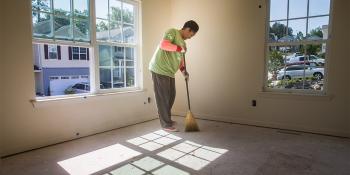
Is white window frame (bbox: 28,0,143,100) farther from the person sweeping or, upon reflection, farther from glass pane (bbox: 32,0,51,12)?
the person sweeping

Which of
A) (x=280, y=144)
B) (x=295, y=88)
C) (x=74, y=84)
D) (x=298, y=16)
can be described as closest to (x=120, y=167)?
(x=74, y=84)

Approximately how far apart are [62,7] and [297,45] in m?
3.18

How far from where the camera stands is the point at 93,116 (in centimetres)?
330

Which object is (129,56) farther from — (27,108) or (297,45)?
(297,45)

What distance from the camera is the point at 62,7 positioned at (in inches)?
115

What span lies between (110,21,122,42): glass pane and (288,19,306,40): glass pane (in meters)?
2.49

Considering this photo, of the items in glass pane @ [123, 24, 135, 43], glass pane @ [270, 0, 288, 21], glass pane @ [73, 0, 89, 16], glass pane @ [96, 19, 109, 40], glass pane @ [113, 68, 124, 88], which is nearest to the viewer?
glass pane @ [73, 0, 89, 16]

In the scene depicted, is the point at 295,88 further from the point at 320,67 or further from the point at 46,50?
the point at 46,50

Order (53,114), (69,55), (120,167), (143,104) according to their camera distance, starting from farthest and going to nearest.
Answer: (143,104) → (69,55) → (53,114) → (120,167)

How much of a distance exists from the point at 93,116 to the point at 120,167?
124cm

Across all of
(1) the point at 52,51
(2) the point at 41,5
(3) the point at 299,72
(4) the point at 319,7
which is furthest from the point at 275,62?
(2) the point at 41,5

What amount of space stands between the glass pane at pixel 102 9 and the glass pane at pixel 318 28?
2.85 metres

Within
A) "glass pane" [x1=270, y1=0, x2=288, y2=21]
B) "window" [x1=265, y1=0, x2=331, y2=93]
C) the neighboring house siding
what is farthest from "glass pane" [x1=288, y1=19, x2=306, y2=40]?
the neighboring house siding

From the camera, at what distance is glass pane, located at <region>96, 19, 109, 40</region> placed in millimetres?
3338
